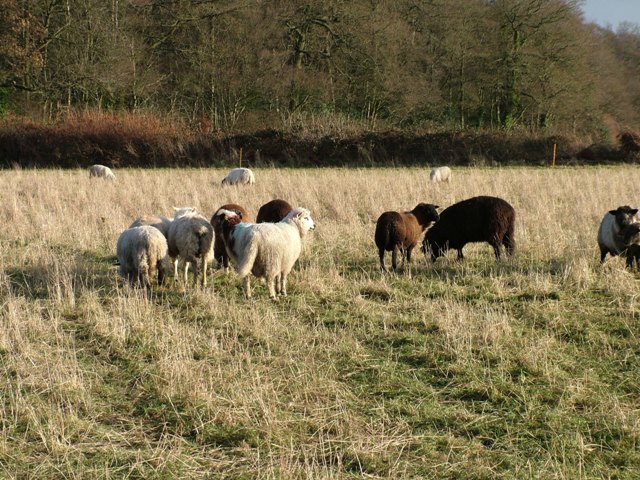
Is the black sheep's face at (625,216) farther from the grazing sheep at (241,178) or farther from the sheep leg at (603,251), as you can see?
the grazing sheep at (241,178)

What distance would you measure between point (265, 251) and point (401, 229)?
2336 millimetres

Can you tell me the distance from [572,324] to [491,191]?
9.62 m

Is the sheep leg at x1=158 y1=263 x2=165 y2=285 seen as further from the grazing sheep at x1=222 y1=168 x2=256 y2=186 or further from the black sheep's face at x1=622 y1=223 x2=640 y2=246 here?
the grazing sheep at x1=222 y1=168 x2=256 y2=186

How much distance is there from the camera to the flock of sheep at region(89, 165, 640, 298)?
24.5 ft

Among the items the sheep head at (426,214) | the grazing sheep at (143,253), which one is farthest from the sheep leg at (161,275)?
the sheep head at (426,214)

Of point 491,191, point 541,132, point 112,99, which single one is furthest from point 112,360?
point 112,99

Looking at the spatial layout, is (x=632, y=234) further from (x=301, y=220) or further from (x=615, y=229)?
(x=301, y=220)

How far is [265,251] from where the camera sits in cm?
730

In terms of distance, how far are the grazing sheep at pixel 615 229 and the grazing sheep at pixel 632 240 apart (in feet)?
0.24

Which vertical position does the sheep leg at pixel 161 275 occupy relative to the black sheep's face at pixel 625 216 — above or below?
below

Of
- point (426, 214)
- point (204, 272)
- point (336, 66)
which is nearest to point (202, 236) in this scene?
point (204, 272)

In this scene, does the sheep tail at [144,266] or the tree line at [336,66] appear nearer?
the sheep tail at [144,266]

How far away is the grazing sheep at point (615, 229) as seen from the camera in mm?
8152

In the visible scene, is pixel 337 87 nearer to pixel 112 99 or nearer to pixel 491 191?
pixel 112 99
